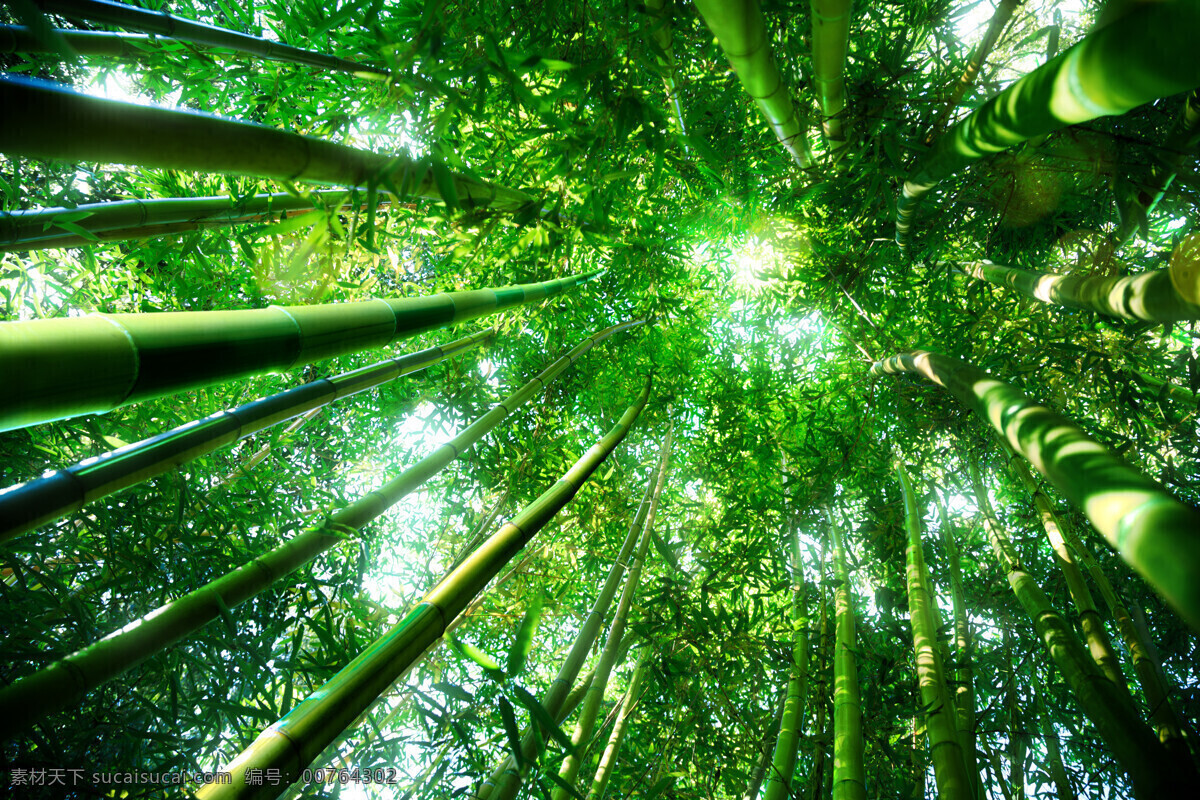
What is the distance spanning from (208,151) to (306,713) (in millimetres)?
1010

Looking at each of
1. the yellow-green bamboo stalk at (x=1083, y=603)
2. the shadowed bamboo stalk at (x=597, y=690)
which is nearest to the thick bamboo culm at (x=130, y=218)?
the shadowed bamboo stalk at (x=597, y=690)

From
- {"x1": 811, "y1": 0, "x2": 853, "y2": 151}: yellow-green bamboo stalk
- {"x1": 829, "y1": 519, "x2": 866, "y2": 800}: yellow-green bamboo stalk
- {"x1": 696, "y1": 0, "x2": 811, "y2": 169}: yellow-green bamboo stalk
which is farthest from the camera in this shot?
{"x1": 829, "y1": 519, "x2": 866, "y2": 800}: yellow-green bamboo stalk

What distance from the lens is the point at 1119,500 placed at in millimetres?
779

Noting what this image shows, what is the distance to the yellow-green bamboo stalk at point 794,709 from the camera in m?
1.97

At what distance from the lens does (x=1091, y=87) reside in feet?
3.09

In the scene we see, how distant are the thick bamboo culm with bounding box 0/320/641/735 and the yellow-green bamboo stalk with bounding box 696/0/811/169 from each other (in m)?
1.53

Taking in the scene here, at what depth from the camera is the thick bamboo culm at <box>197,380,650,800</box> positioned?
0.94 metres

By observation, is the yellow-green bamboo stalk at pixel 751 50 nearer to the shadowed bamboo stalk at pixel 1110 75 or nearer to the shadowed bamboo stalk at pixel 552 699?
the shadowed bamboo stalk at pixel 1110 75

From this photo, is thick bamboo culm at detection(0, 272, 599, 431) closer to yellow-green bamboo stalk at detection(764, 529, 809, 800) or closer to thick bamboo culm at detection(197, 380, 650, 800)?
thick bamboo culm at detection(197, 380, 650, 800)

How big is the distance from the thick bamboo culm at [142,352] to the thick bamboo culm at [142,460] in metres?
0.45

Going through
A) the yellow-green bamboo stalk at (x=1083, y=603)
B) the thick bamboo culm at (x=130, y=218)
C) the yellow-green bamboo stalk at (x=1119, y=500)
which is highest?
the yellow-green bamboo stalk at (x=1083, y=603)

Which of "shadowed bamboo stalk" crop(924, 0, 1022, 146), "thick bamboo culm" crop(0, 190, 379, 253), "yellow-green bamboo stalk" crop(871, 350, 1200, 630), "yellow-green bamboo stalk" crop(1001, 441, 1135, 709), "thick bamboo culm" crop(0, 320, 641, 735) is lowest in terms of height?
"thick bamboo culm" crop(0, 320, 641, 735)

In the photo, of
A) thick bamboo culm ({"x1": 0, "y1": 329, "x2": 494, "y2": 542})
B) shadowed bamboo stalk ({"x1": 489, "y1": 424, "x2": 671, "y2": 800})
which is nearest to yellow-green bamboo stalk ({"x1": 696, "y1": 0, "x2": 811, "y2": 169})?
thick bamboo culm ({"x1": 0, "y1": 329, "x2": 494, "y2": 542})

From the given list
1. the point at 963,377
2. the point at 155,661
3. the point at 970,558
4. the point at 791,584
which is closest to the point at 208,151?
the point at 963,377
